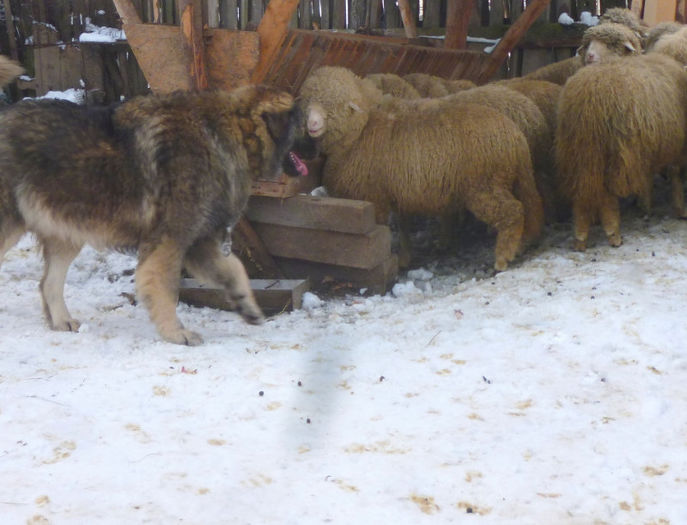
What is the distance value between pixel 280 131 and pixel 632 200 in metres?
4.00

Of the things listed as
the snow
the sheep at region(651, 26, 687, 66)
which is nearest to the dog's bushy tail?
the sheep at region(651, 26, 687, 66)

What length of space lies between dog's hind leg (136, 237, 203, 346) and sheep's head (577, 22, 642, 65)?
4228mm

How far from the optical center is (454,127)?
19.4 ft

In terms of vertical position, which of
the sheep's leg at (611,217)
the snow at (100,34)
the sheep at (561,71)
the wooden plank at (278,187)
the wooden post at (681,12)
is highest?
the wooden post at (681,12)

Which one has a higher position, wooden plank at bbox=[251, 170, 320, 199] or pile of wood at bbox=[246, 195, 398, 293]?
wooden plank at bbox=[251, 170, 320, 199]

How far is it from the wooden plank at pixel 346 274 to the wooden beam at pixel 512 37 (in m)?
3.65

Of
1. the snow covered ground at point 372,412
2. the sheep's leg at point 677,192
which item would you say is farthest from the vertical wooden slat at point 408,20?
the snow covered ground at point 372,412

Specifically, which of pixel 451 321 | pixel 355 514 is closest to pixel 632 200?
pixel 451 321

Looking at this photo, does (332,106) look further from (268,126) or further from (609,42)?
(609,42)

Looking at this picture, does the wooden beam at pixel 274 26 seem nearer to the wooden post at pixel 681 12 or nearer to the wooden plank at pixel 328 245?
the wooden plank at pixel 328 245

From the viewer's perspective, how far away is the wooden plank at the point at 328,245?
5816 millimetres

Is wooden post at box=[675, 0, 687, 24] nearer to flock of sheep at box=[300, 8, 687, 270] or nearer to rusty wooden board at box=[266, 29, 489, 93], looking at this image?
flock of sheep at box=[300, 8, 687, 270]

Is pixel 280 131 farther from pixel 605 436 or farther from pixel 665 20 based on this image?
pixel 665 20

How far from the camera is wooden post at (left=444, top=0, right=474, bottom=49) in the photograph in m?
8.48
